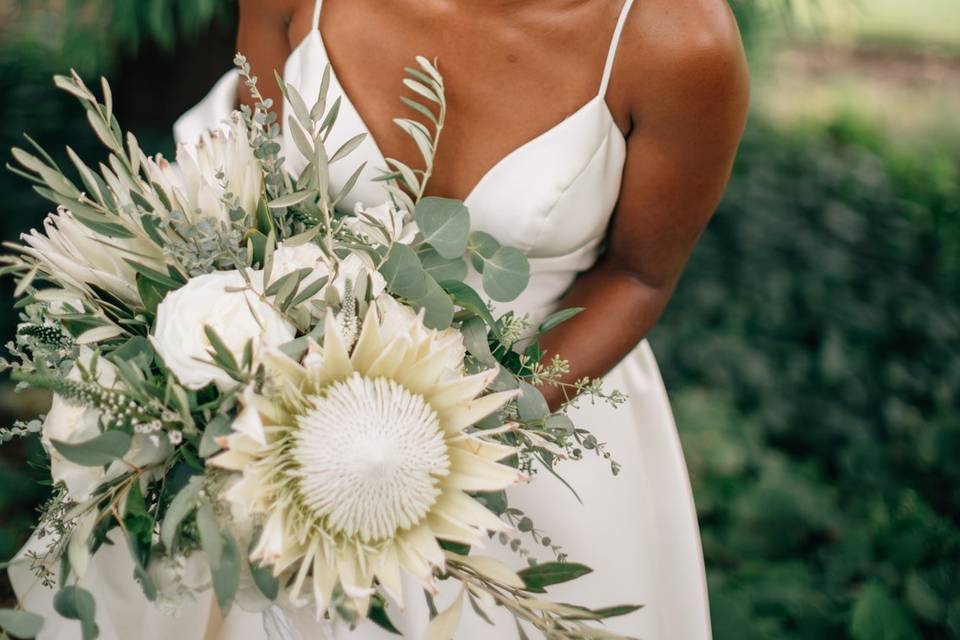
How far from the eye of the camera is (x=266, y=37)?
1516 mm

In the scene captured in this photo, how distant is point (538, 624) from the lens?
0.84m

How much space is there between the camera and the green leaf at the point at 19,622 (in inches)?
31.1

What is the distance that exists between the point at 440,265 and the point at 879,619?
170cm

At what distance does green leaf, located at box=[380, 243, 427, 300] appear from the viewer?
93 centimetres

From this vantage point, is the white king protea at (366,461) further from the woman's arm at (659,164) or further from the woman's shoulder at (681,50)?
the woman's shoulder at (681,50)

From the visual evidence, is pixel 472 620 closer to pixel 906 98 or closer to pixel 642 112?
pixel 642 112

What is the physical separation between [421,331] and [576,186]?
0.56 meters

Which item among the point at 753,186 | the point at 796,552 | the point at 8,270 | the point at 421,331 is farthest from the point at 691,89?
the point at 753,186

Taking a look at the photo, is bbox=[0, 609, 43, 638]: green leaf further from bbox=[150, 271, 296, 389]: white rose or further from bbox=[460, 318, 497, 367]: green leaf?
bbox=[460, 318, 497, 367]: green leaf

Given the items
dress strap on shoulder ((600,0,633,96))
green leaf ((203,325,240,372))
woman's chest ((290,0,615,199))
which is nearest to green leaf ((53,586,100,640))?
green leaf ((203,325,240,372))

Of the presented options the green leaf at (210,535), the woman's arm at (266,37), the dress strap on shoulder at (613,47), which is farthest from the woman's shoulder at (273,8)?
the green leaf at (210,535)

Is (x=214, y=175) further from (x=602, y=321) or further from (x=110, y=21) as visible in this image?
(x=110, y=21)

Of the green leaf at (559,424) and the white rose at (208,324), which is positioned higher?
the white rose at (208,324)

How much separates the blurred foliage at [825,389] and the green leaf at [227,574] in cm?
170
